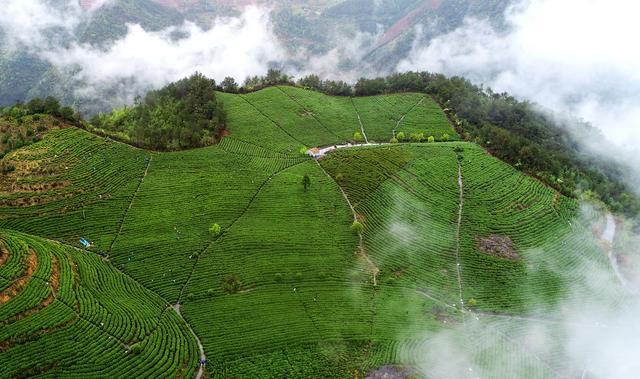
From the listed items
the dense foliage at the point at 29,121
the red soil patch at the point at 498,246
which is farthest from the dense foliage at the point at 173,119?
the red soil patch at the point at 498,246

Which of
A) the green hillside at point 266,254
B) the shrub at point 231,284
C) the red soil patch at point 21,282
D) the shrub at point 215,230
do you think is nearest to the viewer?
the red soil patch at point 21,282

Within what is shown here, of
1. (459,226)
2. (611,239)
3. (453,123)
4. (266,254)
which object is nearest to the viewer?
(266,254)

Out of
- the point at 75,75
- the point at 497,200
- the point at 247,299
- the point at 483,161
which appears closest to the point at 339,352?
the point at 247,299

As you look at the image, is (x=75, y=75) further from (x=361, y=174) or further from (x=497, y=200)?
(x=497, y=200)

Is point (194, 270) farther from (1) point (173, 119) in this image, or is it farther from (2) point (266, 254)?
(1) point (173, 119)

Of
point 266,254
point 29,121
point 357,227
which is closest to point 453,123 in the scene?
point 357,227

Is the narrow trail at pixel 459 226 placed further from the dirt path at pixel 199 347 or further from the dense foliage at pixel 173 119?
the dense foliage at pixel 173 119

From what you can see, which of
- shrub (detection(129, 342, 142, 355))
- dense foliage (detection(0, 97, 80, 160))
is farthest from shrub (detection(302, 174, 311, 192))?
dense foliage (detection(0, 97, 80, 160))
